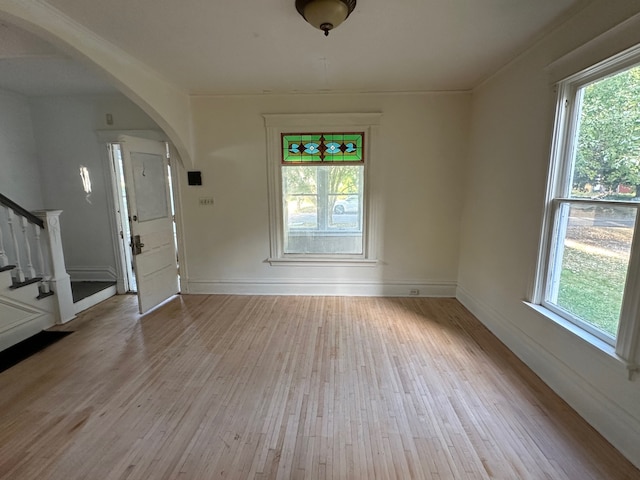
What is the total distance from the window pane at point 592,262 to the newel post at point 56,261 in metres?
4.70

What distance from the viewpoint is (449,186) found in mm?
3789

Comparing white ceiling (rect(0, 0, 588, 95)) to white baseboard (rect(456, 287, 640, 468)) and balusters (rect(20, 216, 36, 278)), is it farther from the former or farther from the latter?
white baseboard (rect(456, 287, 640, 468))

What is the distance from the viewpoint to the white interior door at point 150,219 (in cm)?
335

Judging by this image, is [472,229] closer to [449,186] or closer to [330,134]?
[449,186]

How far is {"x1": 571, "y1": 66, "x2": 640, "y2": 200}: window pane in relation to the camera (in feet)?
5.55

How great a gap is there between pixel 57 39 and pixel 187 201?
213cm

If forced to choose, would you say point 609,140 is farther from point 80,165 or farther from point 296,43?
point 80,165

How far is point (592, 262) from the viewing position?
1.97 m

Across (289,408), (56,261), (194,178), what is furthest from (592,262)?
(56,261)

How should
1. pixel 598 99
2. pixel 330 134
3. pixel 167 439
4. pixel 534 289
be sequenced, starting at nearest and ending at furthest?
pixel 167 439, pixel 598 99, pixel 534 289, pixel 330 134

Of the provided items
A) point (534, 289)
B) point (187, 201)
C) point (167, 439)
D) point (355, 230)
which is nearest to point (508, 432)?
point (534, 289)

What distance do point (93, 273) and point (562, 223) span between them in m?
5.55

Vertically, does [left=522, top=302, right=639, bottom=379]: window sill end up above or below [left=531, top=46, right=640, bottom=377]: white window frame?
below

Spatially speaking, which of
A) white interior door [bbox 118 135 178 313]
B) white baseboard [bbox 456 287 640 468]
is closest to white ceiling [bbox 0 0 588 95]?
white interior door [bbox 118 135 178 313]
